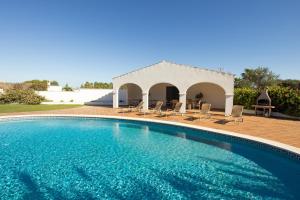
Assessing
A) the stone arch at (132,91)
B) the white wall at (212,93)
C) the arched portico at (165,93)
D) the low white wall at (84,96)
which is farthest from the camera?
the low white wall at (84,96)

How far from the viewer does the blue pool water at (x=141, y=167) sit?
17.8 feet

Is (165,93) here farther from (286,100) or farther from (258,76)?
(258,76)

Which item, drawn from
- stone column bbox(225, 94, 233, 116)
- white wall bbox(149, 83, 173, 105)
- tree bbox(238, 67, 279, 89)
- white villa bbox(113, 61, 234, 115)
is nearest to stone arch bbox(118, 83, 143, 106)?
white wall bbox(149, 83, 173, 105)

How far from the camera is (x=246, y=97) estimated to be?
1944 cm

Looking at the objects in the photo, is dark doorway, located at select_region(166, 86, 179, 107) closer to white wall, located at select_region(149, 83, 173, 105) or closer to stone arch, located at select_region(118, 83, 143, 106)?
white wall, located at select_region(149, 83, 173, 105)

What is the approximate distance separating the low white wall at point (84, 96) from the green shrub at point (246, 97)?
15457mm

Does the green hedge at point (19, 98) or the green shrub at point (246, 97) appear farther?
the green hedge at point (19, 98)

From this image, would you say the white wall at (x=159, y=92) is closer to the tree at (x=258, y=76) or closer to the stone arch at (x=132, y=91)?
the stone arch at (x=132, y=91)

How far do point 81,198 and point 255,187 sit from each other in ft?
16.1

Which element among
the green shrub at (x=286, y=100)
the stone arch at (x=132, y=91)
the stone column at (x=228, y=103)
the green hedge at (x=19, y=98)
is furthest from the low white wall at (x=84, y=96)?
the green shrub at (x=286, y=100)

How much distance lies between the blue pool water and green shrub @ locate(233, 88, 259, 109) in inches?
405

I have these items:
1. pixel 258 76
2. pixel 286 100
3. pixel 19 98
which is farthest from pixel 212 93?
pixel 258 76

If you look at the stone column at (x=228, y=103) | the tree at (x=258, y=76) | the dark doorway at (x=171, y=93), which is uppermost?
the tree at (x=258, y=76)

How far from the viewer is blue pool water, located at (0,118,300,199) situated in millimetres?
5414
